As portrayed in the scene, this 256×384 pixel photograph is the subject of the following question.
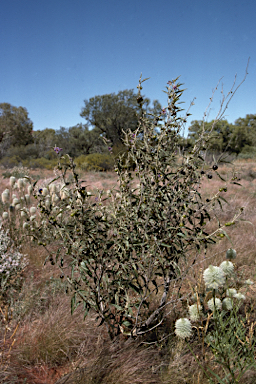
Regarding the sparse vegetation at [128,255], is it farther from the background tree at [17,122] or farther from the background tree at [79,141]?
the background tree at [17,122]

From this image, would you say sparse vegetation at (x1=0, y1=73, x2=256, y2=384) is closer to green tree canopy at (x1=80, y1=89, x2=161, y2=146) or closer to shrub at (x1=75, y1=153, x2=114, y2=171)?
shrub at (x1=75, y1=153, x2=114, y2=171)

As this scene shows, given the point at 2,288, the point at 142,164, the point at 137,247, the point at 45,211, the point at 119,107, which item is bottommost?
the point at 2,288

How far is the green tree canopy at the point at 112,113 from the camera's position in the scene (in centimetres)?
2522

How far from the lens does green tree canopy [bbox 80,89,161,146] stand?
82.7 ft

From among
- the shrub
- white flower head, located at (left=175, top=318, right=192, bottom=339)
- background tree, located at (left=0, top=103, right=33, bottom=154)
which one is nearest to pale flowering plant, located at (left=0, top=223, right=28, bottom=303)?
white flower head, located at (left=175, top=318, right=192, bottom=339)

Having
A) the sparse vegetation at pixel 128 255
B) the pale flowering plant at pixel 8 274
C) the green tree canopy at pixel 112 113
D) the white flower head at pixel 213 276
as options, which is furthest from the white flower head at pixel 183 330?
the green tree canopy at pixel 112 113

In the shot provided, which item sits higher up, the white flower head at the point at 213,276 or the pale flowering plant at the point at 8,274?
the white flower head at the point at 213,276

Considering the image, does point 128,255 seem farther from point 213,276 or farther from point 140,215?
point 213,276

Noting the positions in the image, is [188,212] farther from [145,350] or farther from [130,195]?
[145,350]

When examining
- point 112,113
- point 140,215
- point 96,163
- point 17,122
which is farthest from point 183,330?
point 17,122

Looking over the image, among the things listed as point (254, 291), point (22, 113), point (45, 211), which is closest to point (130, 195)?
point (45, 211)

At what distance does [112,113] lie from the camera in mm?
25625

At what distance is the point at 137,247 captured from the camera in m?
1.62

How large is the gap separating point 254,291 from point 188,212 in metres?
2.00
